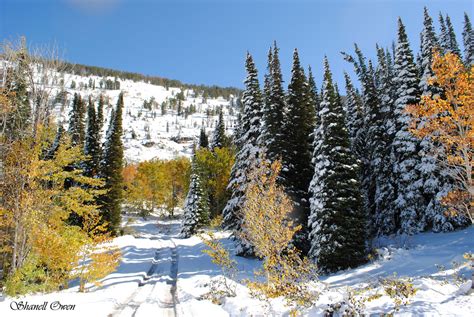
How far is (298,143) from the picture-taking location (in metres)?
32.0

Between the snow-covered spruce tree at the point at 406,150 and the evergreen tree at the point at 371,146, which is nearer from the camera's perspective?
the snow-covered spruce tree at the point at 406,150

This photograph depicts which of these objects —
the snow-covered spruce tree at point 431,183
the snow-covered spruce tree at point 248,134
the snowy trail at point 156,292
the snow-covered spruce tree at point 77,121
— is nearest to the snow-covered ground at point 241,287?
the snowy trail at point 156,292

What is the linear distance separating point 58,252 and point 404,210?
27186mm

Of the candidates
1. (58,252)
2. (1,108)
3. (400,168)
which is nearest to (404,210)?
(400,168)

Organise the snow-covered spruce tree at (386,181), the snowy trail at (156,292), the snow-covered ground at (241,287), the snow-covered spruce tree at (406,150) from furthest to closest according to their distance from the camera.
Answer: the snow-covered spruce tree at (386,181) < the snow-covered spruce tree at (406,150) < the snowy trail at (156,292) < the snow-covered ground at (241,287)

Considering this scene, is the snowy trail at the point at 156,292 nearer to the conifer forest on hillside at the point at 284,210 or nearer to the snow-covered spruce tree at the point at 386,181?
Result: the conifer forest on hillside at the point at 284,210

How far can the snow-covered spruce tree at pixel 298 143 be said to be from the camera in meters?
29.8

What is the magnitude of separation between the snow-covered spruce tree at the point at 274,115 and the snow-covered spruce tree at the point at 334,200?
431 centimetres

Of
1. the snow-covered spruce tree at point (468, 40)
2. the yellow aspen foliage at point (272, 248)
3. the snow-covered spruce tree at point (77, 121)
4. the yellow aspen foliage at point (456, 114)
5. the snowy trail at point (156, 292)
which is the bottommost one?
the snowy trail at point (156, 292)

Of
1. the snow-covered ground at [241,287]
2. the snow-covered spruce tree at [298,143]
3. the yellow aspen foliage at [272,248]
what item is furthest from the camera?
the snow-covered spruce tree at [298,143]

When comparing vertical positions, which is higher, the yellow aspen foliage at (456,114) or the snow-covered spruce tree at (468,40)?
the snow-covered spruce tree at (468,40)

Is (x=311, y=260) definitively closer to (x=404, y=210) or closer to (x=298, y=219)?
(x=298, y=219)

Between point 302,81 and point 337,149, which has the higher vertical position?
point 302,81

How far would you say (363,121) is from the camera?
1537 inches
